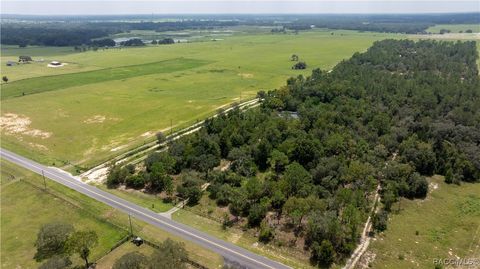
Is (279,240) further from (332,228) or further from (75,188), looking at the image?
(75,188)

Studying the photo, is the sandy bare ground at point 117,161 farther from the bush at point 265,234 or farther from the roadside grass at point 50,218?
the bush at point 265,234

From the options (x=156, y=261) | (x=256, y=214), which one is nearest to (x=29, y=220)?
(x=156, y=261)

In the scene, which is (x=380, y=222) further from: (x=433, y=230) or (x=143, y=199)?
(x=143, y=199)

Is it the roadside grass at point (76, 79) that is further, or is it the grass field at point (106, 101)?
the roadside grass at point (76, 79)

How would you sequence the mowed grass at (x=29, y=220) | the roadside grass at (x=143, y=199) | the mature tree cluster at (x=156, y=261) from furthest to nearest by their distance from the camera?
the roadside grass at (x=143, y=199)
the mowed grass at (x=29, y=220)
the mature tree cluster at (x=156, y=261)

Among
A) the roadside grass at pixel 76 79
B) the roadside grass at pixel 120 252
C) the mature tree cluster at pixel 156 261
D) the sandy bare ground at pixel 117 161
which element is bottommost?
the roadside grass at pixel 120 252

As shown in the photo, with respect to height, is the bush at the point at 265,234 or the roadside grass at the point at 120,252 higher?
the bush at the point at 265,234

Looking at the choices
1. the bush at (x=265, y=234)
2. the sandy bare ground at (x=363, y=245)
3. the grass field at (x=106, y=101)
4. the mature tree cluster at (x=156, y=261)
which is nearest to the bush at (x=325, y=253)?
Answer: the sandy bare ground at (x=363, y=245)
